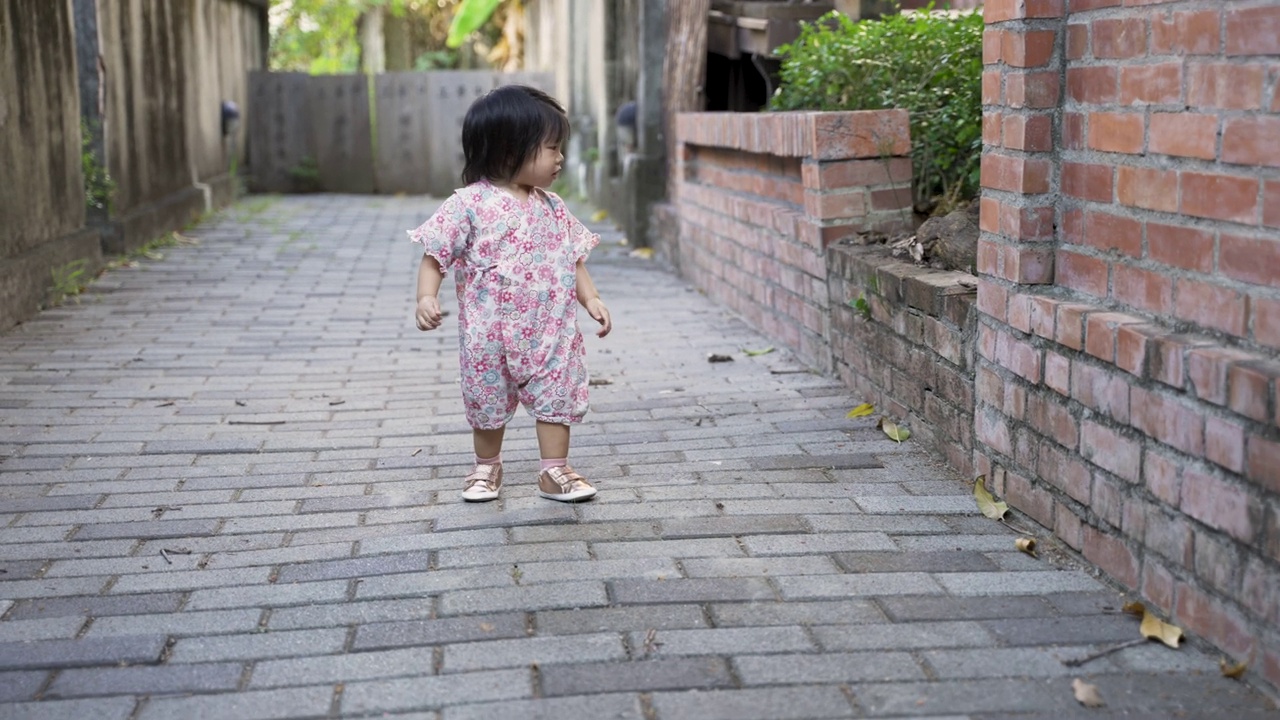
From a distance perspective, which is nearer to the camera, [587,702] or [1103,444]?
[587,702]

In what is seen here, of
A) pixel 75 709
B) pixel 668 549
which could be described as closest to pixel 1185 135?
pixel 668 549

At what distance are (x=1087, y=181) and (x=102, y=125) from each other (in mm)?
7605

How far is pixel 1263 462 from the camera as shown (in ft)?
8.36

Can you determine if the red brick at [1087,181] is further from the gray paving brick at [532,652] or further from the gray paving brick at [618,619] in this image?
the gray paving brick at [532,652]

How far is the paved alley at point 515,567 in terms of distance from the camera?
2668mm

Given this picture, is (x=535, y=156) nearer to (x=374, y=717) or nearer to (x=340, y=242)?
(x=374, y=717)

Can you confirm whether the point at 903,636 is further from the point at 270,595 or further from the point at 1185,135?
the point at 270,595

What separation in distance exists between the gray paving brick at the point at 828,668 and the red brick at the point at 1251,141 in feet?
3.91

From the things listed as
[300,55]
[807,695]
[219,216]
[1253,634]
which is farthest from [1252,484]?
[300,55]

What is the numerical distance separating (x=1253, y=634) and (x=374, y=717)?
1.65 m

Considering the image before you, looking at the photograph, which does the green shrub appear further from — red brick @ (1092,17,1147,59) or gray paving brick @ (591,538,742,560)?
gray paving brick @ (591,538,742,560)

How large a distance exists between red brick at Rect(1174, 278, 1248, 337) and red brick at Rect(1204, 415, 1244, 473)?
0.64ft

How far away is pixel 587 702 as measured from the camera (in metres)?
2.60

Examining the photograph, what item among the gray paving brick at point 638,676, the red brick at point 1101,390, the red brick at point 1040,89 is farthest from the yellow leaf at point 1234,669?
the red brick at point 1040,89
